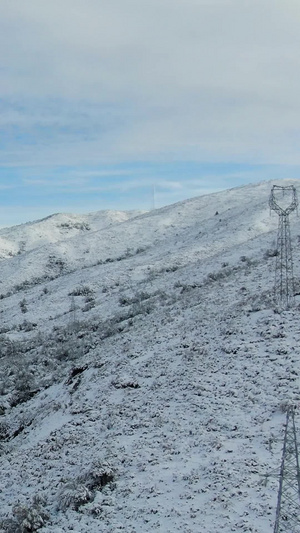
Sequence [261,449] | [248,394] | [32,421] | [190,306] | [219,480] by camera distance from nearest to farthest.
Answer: [219,480], [261,449], [248,394], [32,421], [190,306]

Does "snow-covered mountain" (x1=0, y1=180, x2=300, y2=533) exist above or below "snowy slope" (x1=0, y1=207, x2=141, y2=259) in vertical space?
below

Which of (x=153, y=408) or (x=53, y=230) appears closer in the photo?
(x=153, y=408)

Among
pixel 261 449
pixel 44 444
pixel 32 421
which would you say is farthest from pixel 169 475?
pixel 32 421

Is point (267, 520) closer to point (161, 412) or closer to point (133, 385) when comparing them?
point (161, 412)

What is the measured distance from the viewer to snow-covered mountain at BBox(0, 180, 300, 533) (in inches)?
478

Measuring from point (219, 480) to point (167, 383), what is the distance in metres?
6.02

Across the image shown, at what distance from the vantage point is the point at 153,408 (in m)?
16.7

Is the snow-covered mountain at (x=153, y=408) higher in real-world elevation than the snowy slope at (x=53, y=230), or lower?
lower

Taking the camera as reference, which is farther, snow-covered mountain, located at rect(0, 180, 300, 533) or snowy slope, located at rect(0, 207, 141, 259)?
snowy slope, located at rect(0, 207, 141, 259)

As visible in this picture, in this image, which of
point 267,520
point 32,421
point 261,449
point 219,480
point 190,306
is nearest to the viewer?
point 267,520

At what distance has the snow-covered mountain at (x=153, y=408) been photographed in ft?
39.8

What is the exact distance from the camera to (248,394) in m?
16.2

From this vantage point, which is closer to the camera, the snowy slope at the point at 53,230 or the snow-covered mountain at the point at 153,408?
the snow-covered mountain at the point at 153,408

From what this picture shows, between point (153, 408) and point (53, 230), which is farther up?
point (53, 230)
